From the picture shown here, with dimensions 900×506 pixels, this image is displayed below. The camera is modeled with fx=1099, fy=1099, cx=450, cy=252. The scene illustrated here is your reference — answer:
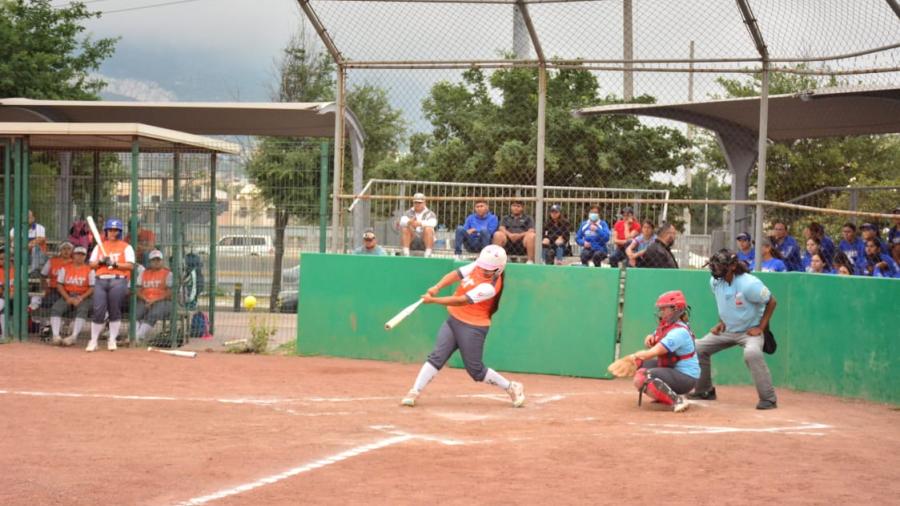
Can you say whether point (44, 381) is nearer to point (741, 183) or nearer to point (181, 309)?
point (181, 309)

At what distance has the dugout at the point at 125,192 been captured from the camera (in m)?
15.8

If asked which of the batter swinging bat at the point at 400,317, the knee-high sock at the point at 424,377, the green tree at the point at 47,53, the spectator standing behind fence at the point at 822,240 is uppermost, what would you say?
the green tree at the point at 47,53

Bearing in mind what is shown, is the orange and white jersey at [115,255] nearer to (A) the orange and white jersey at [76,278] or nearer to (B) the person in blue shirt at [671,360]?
(A) the orange and white jersey at [76,278]

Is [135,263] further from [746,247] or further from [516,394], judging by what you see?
[746,247]

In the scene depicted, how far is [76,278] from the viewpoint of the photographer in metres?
16.2

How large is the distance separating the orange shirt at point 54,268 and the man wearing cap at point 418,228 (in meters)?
5.17

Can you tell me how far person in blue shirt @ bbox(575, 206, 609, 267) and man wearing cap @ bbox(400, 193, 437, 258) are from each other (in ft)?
6.69

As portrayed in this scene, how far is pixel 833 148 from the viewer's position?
26375mm

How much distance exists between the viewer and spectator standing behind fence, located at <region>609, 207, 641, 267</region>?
48.1ft

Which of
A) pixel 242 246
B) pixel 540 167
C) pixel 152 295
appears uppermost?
pixel 540 167

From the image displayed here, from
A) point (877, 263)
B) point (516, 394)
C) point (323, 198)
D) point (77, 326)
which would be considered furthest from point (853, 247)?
point (77, 326)

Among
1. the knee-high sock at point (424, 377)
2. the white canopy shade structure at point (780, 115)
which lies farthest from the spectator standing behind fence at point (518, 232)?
the knee-high sock at point (424, 377)

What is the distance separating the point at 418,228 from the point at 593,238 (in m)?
2.39

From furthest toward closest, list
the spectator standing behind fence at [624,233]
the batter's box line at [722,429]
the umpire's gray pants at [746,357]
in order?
the spectator standing behind fence at [624,233]
the umpire's gray pants at [746,357]
the batter's box line at [722,429]
